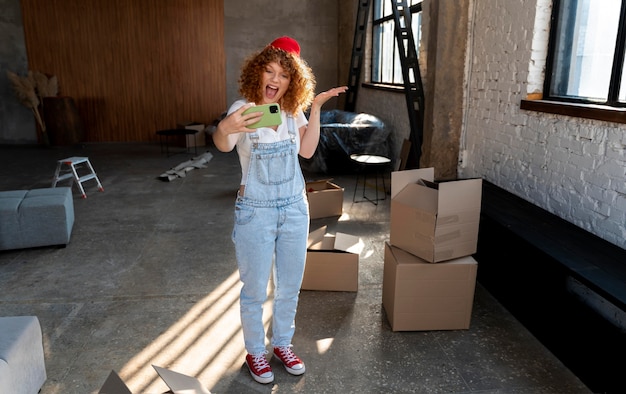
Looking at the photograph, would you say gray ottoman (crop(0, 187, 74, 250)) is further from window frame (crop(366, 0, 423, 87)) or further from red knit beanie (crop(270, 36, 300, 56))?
window frame (crop(366, 0, 423, 87))

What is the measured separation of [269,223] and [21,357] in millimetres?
1170

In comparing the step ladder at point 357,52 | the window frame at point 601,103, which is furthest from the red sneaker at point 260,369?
the step ladder at point 357,52

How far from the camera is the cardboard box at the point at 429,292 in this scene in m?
2.59

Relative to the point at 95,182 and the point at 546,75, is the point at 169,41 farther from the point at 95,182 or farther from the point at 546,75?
the point at 546,75

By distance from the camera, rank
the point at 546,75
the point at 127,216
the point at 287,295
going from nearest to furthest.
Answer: the point at 287,295, the point at 546,75, the point at 127,216

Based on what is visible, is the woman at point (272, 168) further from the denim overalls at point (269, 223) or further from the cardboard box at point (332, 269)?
the cardboard box at point (332, 269)

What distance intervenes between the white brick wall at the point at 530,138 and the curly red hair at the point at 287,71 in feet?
5.75

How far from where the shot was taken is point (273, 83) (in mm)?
1938

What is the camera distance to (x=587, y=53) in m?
3.01

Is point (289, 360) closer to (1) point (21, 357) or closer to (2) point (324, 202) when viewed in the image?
(1) point (21, 357)

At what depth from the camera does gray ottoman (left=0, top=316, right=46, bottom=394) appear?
1.85 m

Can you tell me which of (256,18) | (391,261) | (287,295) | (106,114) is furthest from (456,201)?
(106,114)

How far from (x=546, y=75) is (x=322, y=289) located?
2.20m

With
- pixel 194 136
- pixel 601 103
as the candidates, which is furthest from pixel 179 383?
pixel 194 136
